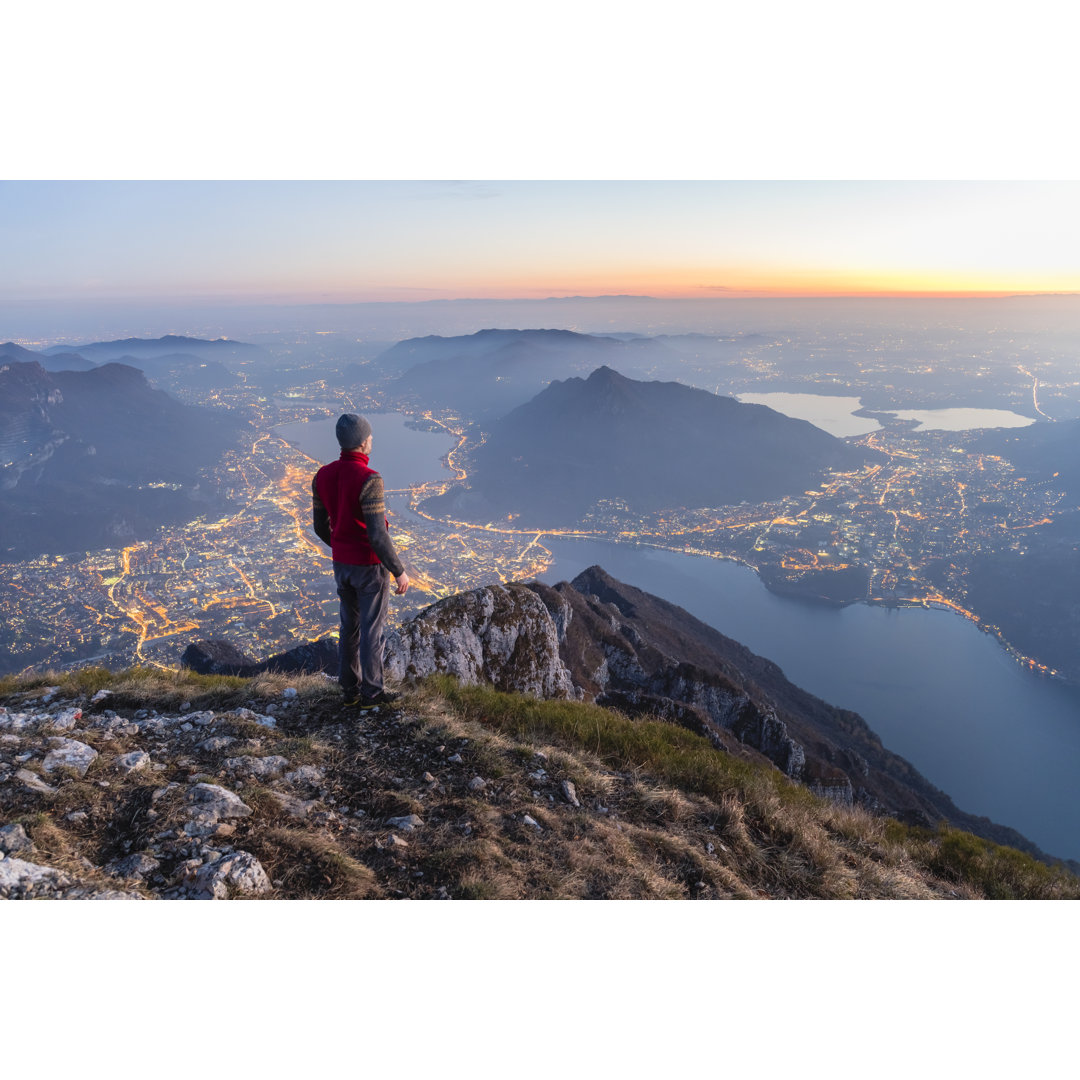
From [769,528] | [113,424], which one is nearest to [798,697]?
[769,528]

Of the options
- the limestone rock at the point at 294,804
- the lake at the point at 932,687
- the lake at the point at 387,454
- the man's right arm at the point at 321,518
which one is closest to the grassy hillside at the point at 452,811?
the limestone rock at the point at 294,804

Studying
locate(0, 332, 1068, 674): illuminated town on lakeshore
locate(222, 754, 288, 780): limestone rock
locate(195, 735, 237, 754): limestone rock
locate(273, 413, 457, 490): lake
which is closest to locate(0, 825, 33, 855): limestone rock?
locate(222, 754, 288, 780): limestone rock

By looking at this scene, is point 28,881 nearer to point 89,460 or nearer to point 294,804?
point 294,804

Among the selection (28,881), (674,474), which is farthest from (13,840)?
(674,474)

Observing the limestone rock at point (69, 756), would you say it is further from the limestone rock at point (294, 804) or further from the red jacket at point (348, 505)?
the red jacket at point (348, 505)

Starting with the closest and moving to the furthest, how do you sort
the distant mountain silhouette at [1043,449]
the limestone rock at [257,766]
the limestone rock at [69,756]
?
the limestone rock at [69,756]
the limestone rock at [257,766]
the distant mountain silhouette at [1043,449]

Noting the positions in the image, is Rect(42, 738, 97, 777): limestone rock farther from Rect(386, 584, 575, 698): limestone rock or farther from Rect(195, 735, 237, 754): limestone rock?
Rect(386, 584, 575, 698): limestone rock
